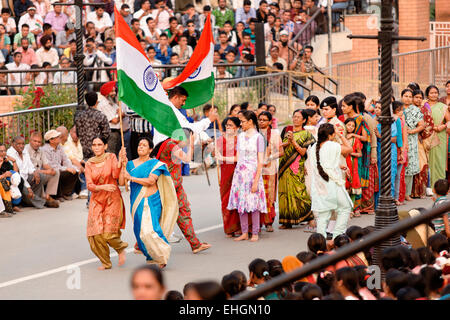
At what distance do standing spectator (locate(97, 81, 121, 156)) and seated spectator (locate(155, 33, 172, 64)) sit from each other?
16.5ft

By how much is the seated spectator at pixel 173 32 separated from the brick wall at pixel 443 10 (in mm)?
8223

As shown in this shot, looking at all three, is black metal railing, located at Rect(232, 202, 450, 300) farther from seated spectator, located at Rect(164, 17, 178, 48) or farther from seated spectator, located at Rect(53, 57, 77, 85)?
seated spectator, located at Rect(164, 17, 178, 48)

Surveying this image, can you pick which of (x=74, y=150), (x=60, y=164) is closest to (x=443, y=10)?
(x=74, y=150)

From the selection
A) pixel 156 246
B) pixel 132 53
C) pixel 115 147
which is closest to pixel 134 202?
pixel 156 246

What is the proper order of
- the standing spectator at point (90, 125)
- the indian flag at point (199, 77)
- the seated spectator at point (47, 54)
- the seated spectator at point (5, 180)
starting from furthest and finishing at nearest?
the seated spectator at point (47, 54) < the standing spectator at point (90, 125) < the seated spectator at point (5, 180) < the indian flag at point (199, 77)

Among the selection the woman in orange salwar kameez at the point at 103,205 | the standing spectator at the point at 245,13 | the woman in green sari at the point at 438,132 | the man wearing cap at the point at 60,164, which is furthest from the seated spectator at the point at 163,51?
the woman in orange salwar kameez at the point at 103,205

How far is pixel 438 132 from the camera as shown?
1562cm

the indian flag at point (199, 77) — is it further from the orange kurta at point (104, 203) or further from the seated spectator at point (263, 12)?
the seated spectator at point (263, 12)

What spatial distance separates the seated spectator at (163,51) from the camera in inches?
852

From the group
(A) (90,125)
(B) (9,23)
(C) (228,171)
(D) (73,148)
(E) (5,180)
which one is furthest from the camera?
(B) (9,23)

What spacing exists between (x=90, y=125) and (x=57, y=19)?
8.10m

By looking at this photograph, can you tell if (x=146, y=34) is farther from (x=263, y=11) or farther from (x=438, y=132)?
(x=438, y=132)

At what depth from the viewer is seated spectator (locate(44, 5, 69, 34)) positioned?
22.2 meters
